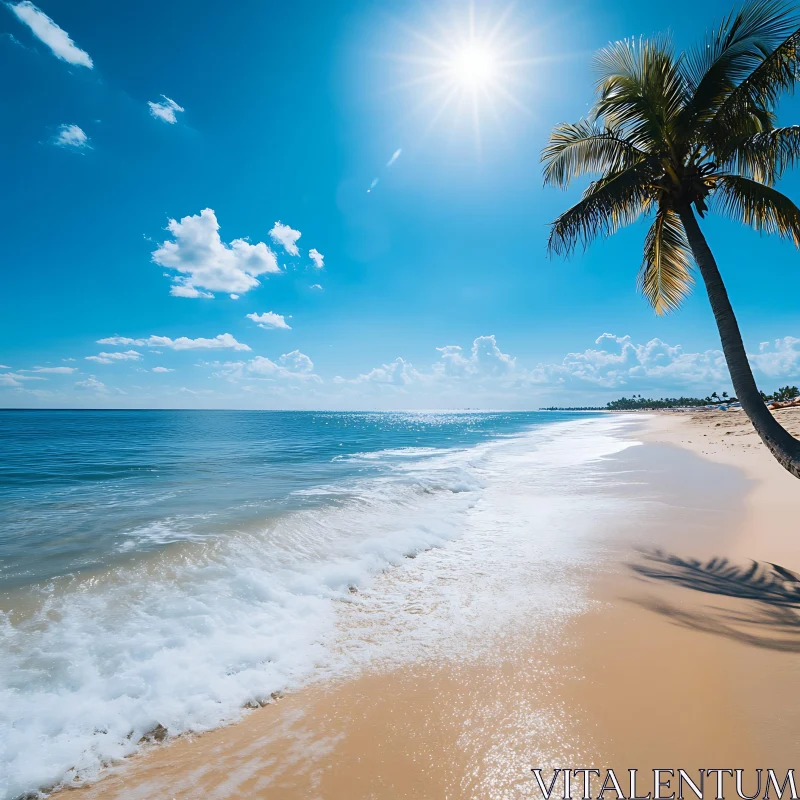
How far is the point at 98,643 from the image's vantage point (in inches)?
155

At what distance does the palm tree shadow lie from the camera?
3748 millimetres

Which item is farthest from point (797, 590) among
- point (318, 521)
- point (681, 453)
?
point (681, 453)

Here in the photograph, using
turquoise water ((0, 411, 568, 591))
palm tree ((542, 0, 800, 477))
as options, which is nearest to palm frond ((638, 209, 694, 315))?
palm tree ((542, 0, 800, 477))

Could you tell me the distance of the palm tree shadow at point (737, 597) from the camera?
375 centimetres

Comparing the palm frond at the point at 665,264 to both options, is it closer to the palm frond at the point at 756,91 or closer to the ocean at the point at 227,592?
the palm frond at the point at 756,91

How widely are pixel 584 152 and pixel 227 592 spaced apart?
1114cm

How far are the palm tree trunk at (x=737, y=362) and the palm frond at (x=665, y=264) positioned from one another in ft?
5.82

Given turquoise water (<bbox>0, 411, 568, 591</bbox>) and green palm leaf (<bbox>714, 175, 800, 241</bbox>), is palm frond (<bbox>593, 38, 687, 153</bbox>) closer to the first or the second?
green palm leaf (<bbox>714, 175, 800, 241</bbox>)

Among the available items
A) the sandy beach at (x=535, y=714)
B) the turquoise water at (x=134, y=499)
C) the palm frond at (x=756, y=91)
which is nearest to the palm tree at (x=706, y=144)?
the palm frond at (x=756, y=91)

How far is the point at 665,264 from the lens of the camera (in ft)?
31.6

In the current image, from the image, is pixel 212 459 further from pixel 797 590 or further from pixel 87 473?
pixel 797 590

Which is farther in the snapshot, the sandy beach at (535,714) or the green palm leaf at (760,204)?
the green palm leaf at (760,204)

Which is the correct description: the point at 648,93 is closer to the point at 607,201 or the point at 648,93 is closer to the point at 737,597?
the point at 607,201

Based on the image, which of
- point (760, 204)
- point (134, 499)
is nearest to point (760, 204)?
point (760, 204)
